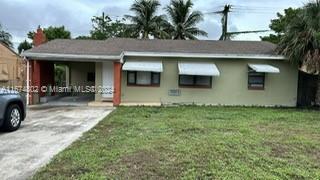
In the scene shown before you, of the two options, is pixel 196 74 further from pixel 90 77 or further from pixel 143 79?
pixel 90 77

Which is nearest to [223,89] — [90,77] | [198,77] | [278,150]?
[198,77]

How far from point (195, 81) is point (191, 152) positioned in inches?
510

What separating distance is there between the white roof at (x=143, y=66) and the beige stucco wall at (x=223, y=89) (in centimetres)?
70

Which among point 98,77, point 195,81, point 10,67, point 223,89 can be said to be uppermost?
point 10,67

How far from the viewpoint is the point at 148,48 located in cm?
2119

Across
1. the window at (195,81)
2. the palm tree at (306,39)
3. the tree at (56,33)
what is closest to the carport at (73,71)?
the window at (195,81)

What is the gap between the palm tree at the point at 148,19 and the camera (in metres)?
40.3

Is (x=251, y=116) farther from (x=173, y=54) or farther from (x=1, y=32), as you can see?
(x=1, y=32)

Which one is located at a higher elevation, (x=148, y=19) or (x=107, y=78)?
(x=148, y=19)

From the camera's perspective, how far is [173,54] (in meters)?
20.1

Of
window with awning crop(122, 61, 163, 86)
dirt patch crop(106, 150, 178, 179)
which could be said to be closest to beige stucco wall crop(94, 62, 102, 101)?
window with awning crop(122, 61, 163, 86)

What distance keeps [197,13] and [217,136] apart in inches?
1273

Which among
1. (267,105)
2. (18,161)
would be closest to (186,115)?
(267,105)

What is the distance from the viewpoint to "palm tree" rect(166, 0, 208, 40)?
133ft
